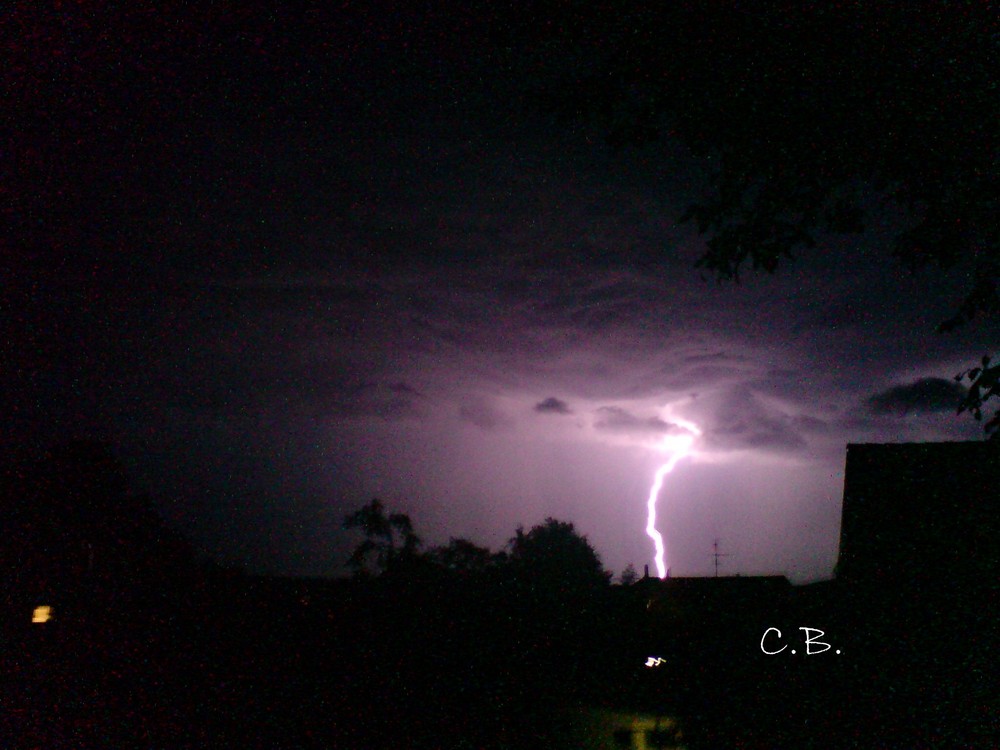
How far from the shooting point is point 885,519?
1038 cm

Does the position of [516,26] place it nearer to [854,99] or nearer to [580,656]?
[854,99]

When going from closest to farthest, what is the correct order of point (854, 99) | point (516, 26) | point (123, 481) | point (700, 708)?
point (854, 99)
point (516, 26)
point (700, 708)
point (123, 481)

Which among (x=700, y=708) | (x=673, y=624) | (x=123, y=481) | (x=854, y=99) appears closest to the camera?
(x=854, y=99)

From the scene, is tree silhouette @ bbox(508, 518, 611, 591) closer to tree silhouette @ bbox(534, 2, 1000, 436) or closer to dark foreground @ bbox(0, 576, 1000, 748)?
dark foreground @ bbox(0, 576, 1000, 748)

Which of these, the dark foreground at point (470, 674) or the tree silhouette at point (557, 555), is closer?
the dark foreground at point (470, 674)

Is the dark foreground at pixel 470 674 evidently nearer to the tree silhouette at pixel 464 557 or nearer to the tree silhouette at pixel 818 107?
the tree silhouette at pixel 818 107

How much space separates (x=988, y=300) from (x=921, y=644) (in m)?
5.20

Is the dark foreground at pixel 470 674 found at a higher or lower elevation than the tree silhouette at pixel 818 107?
lower

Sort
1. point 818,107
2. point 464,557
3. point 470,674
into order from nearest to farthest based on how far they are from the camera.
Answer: point 818,107
point 470,674
point 464,557

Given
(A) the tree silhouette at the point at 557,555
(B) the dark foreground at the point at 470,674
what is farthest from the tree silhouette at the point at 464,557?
(B) the dark foreground at the point at 470,674

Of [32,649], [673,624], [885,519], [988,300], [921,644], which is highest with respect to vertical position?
[988,300]

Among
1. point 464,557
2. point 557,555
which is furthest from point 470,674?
point 557,555

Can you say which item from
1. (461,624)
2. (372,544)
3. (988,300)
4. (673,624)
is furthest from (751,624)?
(372,544)

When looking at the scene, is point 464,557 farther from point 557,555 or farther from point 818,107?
point 818,107
